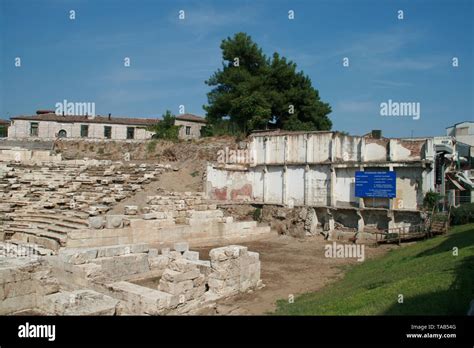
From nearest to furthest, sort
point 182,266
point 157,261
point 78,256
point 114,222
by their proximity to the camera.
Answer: point 182,266, point 78,256, point 157,261, point 114,222

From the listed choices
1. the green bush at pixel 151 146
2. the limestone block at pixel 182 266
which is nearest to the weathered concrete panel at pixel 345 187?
the limestone block at pixel 182 266

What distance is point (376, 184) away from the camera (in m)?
22.0

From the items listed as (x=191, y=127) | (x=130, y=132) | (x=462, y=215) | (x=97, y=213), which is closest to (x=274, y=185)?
(x=462, y=215)

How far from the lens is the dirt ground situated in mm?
11031

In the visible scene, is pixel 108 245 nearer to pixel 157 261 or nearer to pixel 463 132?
pixel 157 261

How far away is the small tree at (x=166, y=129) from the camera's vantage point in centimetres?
3817

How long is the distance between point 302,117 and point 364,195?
1745cm

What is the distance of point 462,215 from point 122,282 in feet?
55.6

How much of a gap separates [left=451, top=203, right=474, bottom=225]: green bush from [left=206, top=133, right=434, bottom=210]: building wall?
64.3 inches

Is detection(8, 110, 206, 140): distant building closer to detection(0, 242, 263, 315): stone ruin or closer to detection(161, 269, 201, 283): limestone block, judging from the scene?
detection(0, 242, 263, 315): stone ruin

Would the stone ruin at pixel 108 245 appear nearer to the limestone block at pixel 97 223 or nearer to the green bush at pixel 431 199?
the limestone block at pixel 97 223

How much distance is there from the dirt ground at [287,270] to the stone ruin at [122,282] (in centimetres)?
51

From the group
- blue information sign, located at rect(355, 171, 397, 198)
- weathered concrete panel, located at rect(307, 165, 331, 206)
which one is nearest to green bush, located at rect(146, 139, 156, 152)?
weathered concrete panel, located at rect(307, 165, 331, 206)
